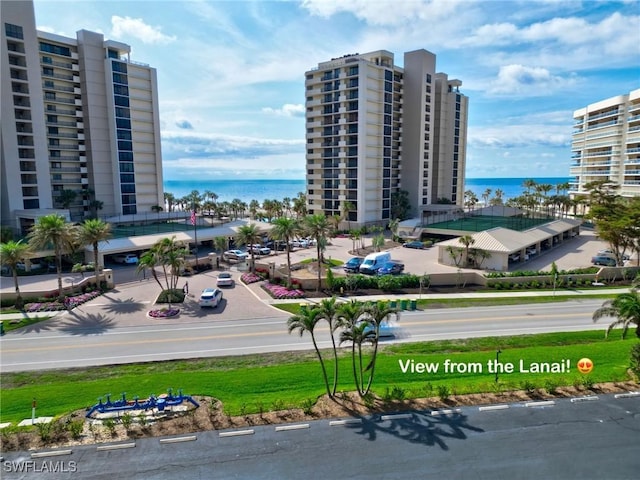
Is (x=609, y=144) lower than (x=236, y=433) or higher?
higher

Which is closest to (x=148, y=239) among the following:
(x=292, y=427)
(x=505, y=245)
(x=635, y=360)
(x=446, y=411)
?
(x=292, y=427)

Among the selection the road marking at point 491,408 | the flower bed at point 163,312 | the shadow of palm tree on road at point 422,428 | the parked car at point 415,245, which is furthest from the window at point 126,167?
the road marking at point 491,408

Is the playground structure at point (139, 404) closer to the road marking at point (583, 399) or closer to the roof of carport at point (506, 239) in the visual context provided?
the road marking at point (583, 399)

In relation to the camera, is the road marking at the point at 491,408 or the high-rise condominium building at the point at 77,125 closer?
the road marking at the point at 491,408

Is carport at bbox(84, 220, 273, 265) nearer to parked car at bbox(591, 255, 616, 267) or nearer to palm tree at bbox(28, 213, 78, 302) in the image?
palm tree at bbox(28, 213, 78, 302)

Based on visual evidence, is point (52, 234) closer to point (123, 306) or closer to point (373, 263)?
point (123, 306)

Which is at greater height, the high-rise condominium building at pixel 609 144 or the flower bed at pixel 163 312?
the high-rise condominium building at pixel 609 144
